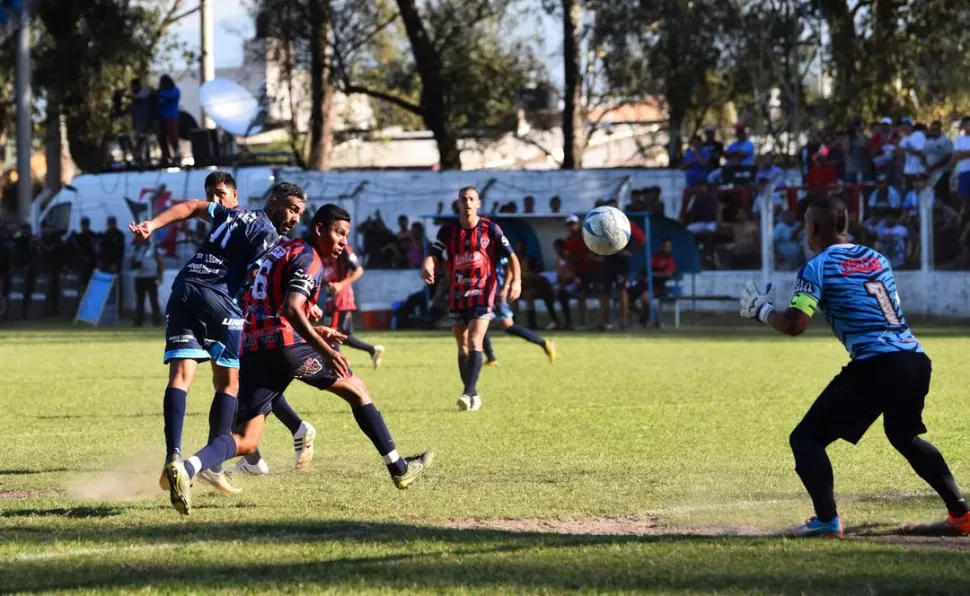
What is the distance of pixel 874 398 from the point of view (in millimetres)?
6992

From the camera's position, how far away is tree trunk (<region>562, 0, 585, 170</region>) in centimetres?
3431

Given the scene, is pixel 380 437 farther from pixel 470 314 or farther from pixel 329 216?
pixel 470 314

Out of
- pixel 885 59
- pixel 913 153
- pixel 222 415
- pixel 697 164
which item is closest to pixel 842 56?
pixel 885 59

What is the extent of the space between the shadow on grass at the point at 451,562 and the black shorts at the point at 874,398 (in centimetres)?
56

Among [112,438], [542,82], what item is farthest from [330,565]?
[542,82]

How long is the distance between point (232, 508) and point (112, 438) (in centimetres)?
367

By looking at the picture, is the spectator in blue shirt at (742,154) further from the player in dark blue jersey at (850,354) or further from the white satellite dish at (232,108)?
the player in dark blue jersey at (850,354)

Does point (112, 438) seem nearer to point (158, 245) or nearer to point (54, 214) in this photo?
point (158, 245)

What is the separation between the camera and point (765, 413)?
12.8m

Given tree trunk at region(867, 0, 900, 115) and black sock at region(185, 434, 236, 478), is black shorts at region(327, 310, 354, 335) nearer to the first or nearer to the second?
black sock at region(185, 434, 236, 478)

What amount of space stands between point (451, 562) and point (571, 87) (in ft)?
93.3

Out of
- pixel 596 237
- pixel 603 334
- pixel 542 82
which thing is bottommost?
pixel 603 334

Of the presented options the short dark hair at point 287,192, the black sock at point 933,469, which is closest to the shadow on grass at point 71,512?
the short dark hair at point 287,192

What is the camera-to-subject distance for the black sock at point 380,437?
845 cm
